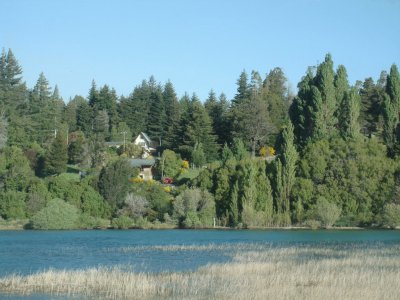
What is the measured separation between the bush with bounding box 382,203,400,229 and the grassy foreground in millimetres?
48903

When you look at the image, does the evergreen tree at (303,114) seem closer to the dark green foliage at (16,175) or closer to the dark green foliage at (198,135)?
the dark green foliage at (198,135)

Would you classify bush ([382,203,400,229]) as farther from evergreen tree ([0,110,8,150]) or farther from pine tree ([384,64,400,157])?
evergreen tree ([0,110,8,150])

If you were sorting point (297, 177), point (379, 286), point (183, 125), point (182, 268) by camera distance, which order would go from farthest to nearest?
1. point (183, 125)
2. point (297, 177)
3. point (182, 268)
4. point (379, 286)

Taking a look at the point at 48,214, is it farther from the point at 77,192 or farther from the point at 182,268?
the point at 182,268

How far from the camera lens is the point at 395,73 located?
9700 centimetres

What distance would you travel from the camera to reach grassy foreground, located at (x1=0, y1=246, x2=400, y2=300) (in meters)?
24.9

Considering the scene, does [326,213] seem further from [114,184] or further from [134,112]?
[134,112]

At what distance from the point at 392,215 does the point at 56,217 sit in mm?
40062

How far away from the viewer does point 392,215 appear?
269ft

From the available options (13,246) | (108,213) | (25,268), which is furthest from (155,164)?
(25,268)

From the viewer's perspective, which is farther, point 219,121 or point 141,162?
point 219,121

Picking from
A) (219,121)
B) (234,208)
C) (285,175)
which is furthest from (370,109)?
(234,208)

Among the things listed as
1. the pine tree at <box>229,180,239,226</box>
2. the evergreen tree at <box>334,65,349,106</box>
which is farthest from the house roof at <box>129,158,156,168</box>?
the evergreen tree at <box>334,65,349,106</box>

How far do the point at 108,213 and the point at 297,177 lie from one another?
25.1 m
